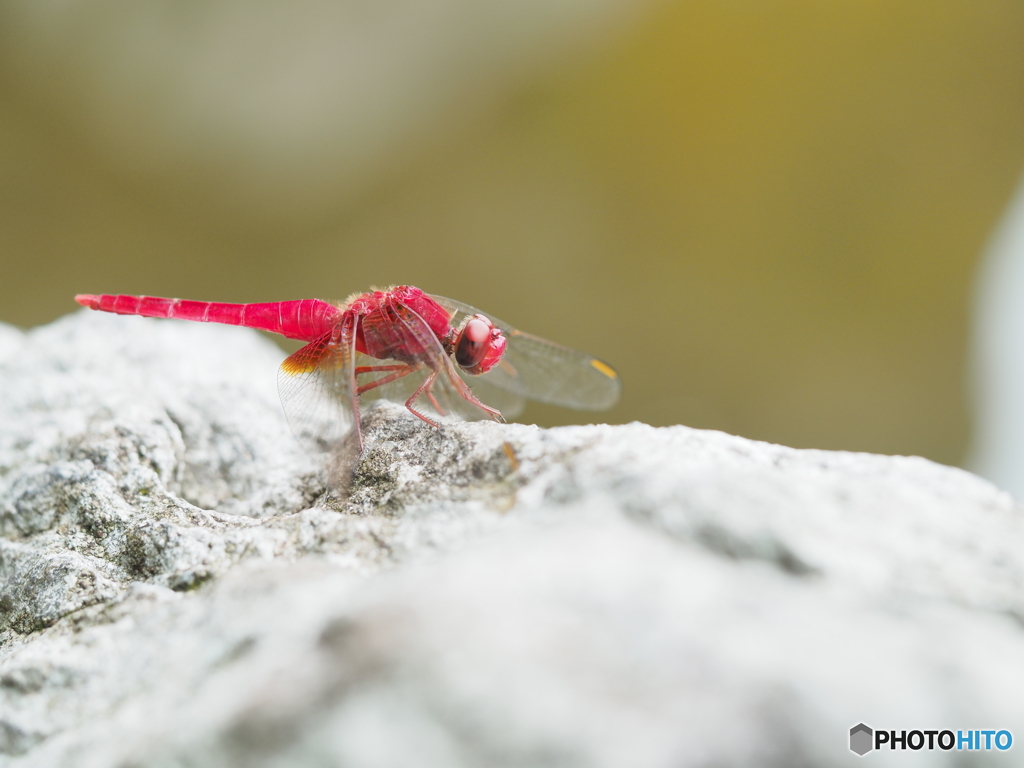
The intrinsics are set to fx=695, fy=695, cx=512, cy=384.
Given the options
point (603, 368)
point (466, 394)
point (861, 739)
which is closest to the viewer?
point (861, 739)

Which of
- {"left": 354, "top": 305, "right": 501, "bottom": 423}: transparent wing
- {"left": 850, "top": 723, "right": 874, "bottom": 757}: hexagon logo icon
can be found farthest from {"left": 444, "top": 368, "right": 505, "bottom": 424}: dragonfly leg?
{"left": 850, "top": 723, "right": 874, "bottom": 757}: hexagon logo icon

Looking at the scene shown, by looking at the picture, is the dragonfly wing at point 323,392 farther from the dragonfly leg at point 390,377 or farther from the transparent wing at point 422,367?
the dragonfly leg at point 390,377

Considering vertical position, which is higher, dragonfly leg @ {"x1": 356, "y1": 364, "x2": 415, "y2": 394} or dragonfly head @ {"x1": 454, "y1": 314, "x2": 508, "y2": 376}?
dragonfly head @ {"x1": 454, "y1": 314, "x2": 508, "y2": 376}

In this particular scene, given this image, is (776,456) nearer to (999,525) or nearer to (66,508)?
(999,525)

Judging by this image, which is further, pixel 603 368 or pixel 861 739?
pixel 603 368

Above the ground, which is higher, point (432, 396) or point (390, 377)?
point (390, 377)

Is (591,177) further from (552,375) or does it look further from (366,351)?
(366,351)

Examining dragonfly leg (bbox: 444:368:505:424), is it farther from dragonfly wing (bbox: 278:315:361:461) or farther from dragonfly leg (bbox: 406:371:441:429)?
dragonfly wing (bbox: 278:315:361:461)

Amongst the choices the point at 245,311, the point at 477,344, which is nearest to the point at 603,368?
the point at 477,344
